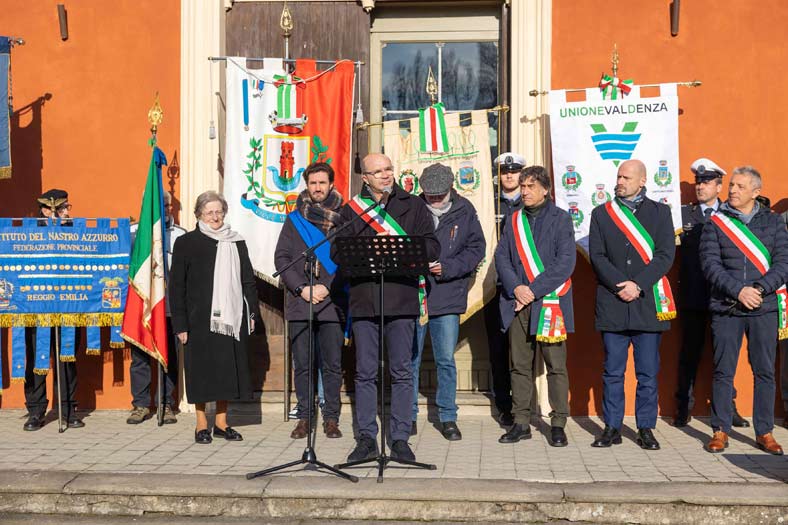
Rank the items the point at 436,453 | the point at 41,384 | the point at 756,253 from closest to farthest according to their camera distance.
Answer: the point at 436,453
the point at 756,253
the point at 41,384

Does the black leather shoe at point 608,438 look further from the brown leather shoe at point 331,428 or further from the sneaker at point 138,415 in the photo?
the sneaker at point 138,415

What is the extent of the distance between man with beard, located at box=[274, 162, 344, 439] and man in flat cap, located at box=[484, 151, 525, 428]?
1203mm

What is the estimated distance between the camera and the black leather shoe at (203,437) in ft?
24.2

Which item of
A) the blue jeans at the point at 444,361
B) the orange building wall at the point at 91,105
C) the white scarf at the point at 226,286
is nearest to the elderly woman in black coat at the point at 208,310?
the white scarf at the point at 226,286

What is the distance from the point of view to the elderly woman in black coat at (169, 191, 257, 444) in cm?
739

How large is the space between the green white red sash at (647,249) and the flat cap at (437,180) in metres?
1.19

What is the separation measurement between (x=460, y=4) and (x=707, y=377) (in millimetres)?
3592

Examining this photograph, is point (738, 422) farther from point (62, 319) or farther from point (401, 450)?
point (62, 319)

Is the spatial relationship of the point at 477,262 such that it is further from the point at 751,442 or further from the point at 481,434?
the point at 751,442

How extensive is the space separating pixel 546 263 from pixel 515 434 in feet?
3.85

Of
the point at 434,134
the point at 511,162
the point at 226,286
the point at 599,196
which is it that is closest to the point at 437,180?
the point at 511,162

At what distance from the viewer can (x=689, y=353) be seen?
823 cm

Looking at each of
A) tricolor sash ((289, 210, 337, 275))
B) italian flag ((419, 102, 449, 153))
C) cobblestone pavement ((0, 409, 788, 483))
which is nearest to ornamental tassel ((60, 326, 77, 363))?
cobblestone pavement ((0, 409, 788, 483))

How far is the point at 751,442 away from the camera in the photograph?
746 cm
